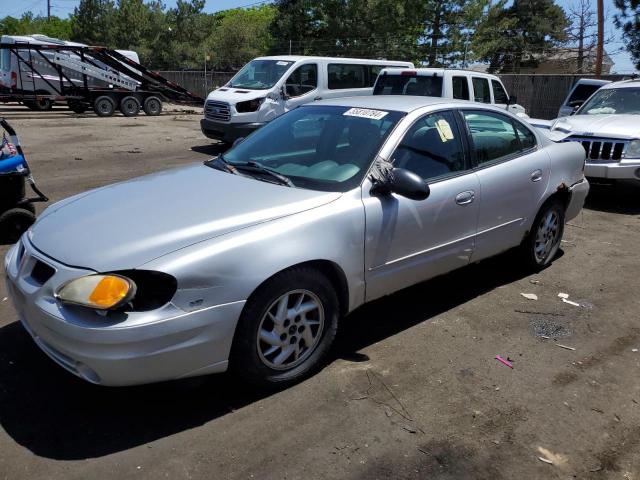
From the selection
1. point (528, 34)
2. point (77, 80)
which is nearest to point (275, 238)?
point (77, 80)

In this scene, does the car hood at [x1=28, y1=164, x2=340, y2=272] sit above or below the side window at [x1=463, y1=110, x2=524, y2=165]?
below

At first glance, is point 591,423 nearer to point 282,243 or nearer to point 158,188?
point 282,243

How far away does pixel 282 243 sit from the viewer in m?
3.03

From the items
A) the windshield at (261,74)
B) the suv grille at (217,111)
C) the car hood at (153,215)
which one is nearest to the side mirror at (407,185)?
the car hood at (153,215)

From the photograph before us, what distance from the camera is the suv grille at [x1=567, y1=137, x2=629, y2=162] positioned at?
25.1 ft

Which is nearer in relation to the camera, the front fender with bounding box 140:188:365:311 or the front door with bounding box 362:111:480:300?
the front fender with bounding box 140:188:365:311

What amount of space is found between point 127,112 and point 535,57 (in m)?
33.9

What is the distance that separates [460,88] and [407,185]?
7.98 metres

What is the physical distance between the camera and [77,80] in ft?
68.5

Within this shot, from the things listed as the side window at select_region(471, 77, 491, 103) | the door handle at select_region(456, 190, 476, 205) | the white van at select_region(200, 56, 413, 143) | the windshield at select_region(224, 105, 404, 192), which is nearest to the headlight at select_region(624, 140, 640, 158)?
the side window at select_region(471, 77, 491, 103)

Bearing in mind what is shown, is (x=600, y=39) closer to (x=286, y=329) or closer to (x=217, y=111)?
(x=217, y=111)

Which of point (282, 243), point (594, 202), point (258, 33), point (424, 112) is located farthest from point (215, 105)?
point (258, 33)

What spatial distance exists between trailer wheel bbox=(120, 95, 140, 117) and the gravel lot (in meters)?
17.5

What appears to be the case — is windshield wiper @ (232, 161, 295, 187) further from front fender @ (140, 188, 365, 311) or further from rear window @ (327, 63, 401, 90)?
rear window @ (327, 63, 401, 90)
